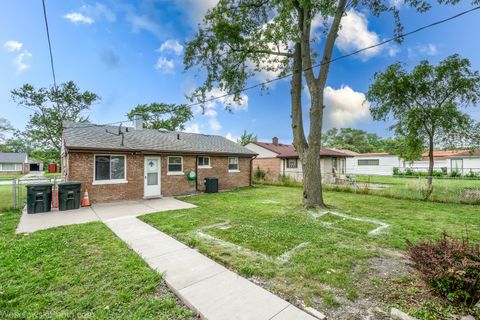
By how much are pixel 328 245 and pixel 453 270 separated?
2.50 meters

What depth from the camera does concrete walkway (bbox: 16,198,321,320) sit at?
2.66 metres

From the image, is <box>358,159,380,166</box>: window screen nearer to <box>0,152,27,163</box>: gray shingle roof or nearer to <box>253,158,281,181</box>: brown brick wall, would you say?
<box>253,158,281,181</box>: brown brick wall

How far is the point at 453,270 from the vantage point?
2.46 metres

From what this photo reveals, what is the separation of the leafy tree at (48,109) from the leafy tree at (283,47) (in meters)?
27.0

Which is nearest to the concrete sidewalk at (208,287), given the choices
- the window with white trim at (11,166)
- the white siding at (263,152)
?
the white siding at (263,152)

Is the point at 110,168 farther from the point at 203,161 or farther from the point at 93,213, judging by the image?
the point at 203,161

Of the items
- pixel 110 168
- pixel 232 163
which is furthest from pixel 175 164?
pixel 232 163

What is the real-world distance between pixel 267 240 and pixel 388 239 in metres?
2.92

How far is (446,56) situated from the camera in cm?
1134

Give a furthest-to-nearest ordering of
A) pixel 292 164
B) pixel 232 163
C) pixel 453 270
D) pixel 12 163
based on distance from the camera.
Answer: pixel 12 163
pixel 292 164
pixel 232 163
pixel 453 270

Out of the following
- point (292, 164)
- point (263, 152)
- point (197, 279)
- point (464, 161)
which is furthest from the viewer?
point (464, 161)

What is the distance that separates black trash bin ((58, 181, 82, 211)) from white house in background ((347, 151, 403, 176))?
26831 millimetres

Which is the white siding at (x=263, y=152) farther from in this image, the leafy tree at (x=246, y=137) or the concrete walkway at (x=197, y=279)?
the concrete walkway at (x=197, y=279)

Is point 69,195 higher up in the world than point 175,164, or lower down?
A: lower down
